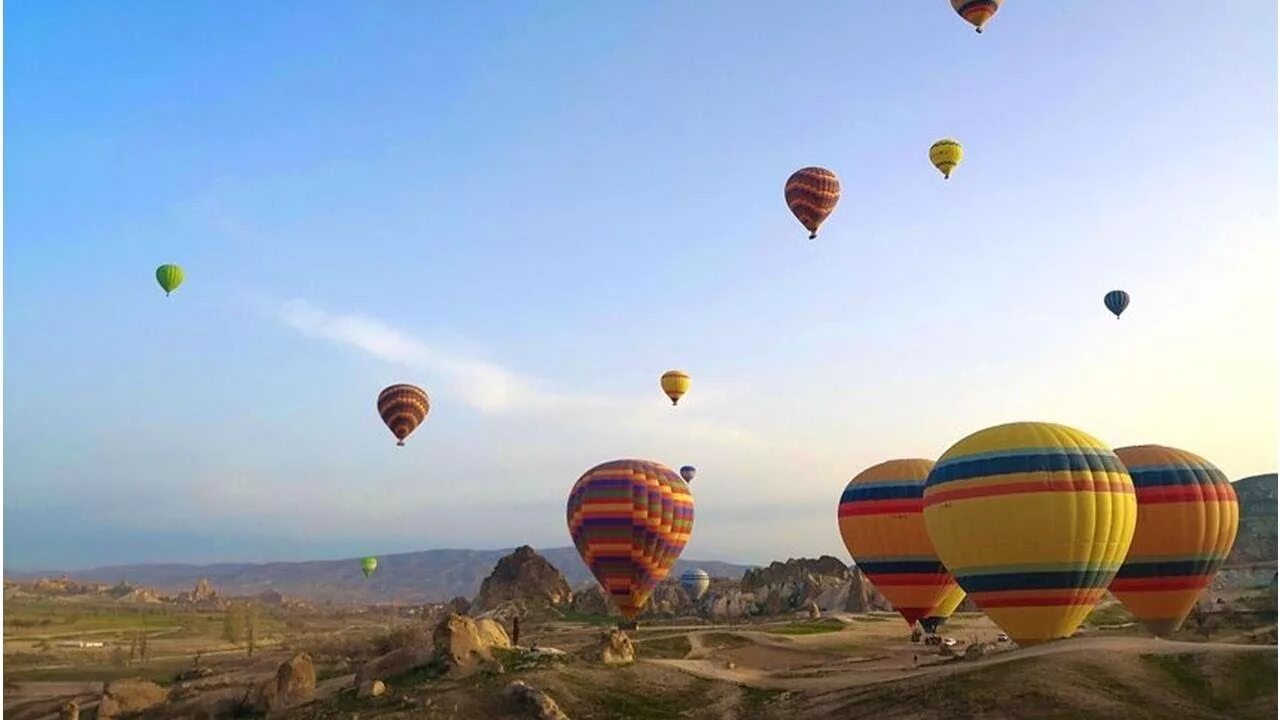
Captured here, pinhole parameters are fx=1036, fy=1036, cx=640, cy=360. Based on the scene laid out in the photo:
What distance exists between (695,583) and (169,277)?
7175 cm

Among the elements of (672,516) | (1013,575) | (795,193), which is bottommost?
(1013,575)

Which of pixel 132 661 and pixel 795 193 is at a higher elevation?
pixel 795 193

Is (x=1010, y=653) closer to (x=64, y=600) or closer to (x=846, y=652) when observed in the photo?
(x=846, y=652)

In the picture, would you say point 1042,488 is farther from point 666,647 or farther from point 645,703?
point 666,647

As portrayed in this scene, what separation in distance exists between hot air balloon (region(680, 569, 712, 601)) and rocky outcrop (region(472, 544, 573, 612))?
13898 millimetres

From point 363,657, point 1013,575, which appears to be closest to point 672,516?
point 363,657

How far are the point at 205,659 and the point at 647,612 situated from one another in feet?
140

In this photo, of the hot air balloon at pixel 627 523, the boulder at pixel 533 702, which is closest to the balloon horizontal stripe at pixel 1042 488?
the boulder at pixel 533 702

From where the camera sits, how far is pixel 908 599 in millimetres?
48188

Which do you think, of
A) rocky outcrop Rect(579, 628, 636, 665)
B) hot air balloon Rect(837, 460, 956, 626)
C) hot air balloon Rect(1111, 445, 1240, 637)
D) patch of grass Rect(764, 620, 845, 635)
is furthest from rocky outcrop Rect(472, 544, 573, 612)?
hot air balloon Rect(1111, 445, 1240, 637)

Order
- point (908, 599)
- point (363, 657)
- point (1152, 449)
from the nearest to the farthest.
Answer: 1. point (1152, 449)
2. point (908, 599)
3. point (363, 657)

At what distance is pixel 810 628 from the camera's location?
72000 millimetres

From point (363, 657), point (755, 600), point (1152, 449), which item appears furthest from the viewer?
point (755, 600)

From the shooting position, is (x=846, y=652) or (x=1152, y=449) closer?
(x=1152, y=449)
